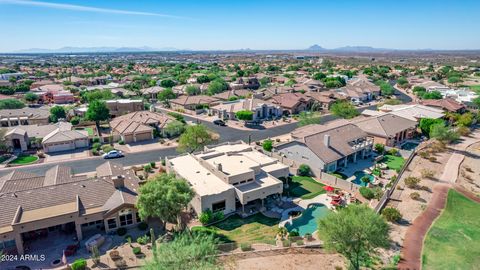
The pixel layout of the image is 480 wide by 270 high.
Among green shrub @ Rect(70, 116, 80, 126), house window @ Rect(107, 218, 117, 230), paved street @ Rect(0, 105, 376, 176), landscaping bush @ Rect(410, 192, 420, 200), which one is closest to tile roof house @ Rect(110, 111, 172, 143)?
paved street @ Rect(0, 105, 376, 176)

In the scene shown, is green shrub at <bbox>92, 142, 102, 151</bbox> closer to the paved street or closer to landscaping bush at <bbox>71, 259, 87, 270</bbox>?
the paved street

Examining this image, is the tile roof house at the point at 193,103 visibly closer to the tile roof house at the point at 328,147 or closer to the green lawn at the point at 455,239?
the tile roof house at the point at 328,147

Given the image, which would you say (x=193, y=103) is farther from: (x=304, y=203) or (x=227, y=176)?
(x=304, y=203)

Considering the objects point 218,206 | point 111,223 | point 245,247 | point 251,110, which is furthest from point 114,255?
point 251,110

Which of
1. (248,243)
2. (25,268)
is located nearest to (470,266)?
(248,243)

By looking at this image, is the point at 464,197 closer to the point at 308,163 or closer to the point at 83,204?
the point at 308,163
